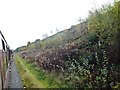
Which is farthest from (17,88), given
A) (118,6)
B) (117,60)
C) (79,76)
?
(118,6)

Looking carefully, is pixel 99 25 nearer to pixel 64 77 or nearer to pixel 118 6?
pixel 118 6

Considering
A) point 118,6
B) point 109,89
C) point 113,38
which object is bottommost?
point 109,89

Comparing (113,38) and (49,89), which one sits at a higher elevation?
(113,38)

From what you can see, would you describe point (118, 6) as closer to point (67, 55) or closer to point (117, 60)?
point (117, 60)

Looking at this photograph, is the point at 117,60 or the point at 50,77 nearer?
the point at 117,60

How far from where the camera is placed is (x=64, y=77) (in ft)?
48.4

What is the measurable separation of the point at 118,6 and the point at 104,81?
5283mm

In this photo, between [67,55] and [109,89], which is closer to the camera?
[109,89]

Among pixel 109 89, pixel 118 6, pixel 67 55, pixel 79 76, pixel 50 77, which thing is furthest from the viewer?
pixel 67 55

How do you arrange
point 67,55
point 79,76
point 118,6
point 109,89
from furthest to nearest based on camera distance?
point 67,55 < point 118,6 < point 79,76 < point 109,89

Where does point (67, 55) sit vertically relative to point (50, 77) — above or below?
above

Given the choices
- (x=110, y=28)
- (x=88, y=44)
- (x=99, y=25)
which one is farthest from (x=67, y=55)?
(x=110, y=28)

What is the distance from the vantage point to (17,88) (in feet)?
51.4

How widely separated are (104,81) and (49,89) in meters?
3.33
